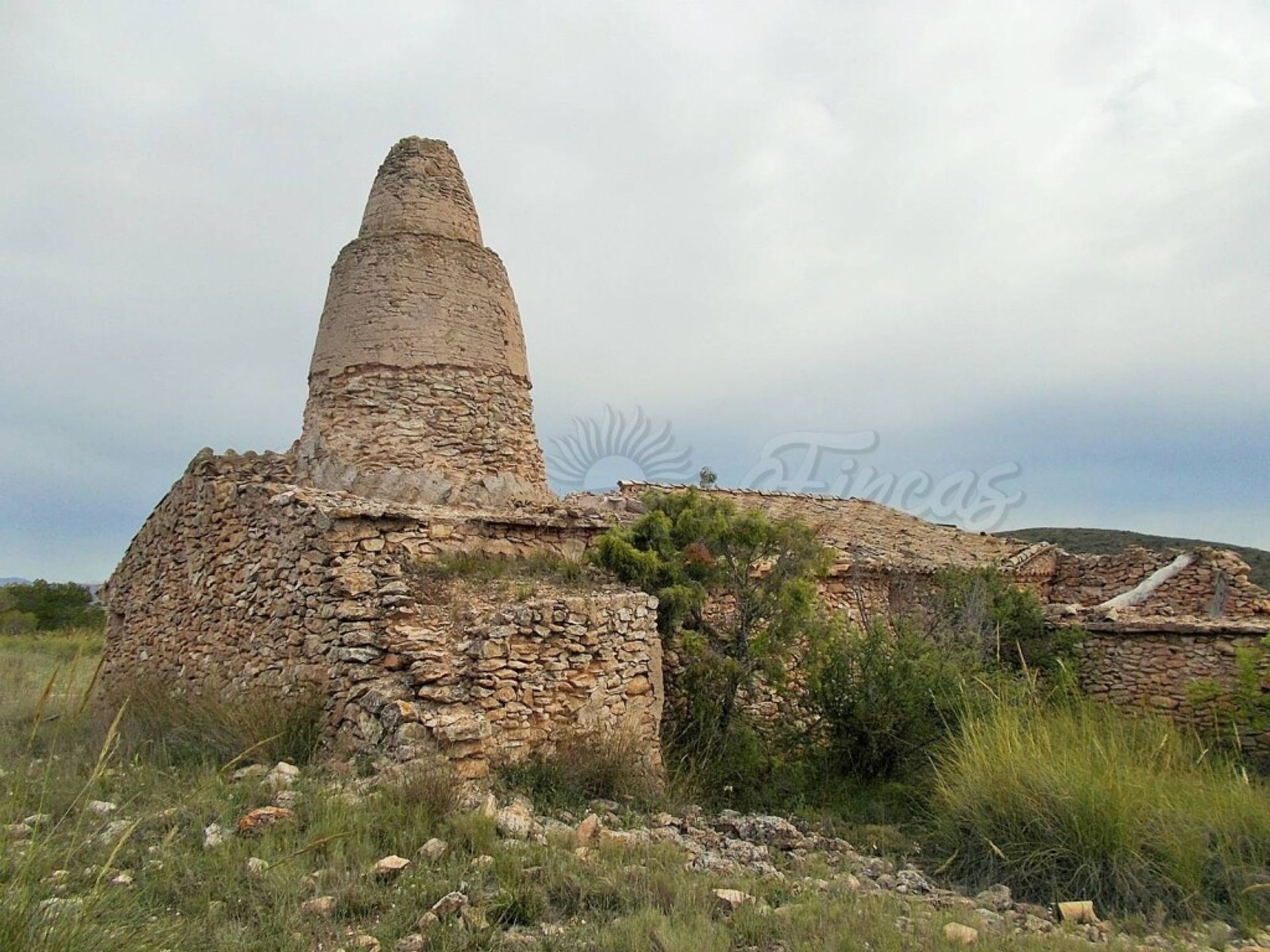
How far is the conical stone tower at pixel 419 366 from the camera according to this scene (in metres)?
8.08

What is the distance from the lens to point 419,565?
6.44m

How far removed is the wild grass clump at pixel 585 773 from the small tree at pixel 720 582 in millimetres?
1225

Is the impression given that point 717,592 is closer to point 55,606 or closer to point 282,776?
point 282,776

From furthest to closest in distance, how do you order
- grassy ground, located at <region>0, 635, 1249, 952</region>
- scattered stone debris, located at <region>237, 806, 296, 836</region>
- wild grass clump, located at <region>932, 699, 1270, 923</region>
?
wild grass clump, located at <region>932, 699, 1270, 923</region>
scattered stone debris, located at <region>237, 806, 296, 836</region>
grassy ground, located at <region>0, 635, 1249, 952</region>

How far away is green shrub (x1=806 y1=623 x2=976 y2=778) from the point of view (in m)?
6.84

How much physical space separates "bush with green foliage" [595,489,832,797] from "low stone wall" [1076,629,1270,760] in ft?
13.2

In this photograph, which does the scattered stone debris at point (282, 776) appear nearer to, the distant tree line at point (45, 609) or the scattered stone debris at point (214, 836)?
the scattered stone debris at point (214, 836)

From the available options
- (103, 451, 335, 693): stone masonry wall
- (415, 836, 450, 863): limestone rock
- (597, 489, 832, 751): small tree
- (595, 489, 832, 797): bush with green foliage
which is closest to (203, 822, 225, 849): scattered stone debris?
(415, 836, 450, 863): limestone rock

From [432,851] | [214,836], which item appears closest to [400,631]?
[214,836]

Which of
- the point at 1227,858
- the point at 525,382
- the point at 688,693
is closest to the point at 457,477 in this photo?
the point at 525,382

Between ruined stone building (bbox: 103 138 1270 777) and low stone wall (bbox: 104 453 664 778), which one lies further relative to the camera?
ruined stone building (bbox: 103 138 1270 777)

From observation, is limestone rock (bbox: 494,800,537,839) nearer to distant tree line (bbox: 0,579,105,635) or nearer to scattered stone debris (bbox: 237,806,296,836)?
scattered stone debris (bbox: 237,806,296,836)

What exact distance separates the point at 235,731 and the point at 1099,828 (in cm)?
541

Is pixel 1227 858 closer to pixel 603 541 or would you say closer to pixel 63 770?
pixel 603 541
